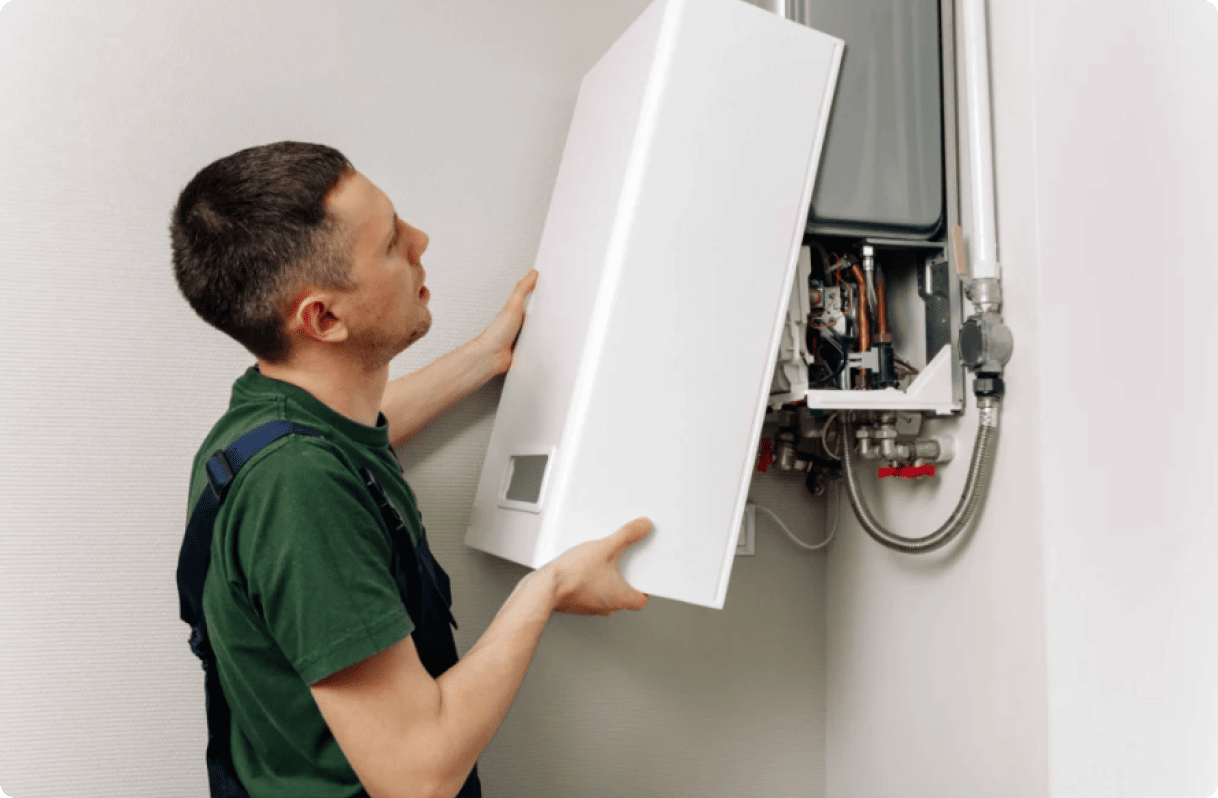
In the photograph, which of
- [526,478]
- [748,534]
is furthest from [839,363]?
[526,478]

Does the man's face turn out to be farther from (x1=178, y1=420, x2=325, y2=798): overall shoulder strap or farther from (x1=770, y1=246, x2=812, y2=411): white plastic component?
(x1=770, y1=246, x2=812, y2=411): white plastic component

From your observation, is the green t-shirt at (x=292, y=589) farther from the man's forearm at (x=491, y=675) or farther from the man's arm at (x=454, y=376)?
the man's arm at (x=454, y=376)

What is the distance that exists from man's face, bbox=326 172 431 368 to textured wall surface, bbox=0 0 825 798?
1.18ft

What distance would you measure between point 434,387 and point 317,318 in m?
0.39

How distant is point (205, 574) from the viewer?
1.04m

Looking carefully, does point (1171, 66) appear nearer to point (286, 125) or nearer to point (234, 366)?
point (286, 125)

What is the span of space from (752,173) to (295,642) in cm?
82

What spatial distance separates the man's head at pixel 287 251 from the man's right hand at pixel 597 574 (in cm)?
38

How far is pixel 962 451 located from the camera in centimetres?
131

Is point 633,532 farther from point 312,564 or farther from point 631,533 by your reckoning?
point 312,564

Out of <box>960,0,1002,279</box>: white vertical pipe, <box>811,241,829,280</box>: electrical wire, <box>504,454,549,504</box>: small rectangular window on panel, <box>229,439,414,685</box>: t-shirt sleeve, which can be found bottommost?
<box>229,439,414,685</box>: t-shirt sleeve

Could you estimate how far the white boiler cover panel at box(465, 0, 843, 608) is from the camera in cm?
112

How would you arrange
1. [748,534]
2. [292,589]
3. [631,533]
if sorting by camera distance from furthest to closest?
[748,534]
[631,533]
[292,589]

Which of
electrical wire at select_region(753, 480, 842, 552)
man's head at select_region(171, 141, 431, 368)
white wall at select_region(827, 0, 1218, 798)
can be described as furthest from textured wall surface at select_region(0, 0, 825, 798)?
white wall at select_region(827, 0, 1218, 798)
